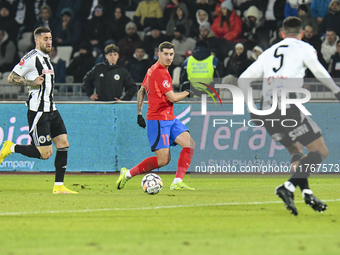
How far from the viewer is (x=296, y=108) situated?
263 inches

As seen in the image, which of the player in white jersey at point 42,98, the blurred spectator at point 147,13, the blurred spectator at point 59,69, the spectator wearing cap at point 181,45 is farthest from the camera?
the blurred spectator at point 147,13

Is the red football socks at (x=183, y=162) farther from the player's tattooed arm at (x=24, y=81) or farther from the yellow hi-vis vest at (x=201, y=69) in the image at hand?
the yellow hi-vis vest at (x=201, y=69)

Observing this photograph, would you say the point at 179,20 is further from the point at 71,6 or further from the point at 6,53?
the point at 6,53

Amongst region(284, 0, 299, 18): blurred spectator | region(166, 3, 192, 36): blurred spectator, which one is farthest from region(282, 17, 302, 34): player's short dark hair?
region(166, 3, 192, 36): blurred spectator

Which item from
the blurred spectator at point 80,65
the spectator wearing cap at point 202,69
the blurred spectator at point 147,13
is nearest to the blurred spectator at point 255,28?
the blurred spectator at point 147,13

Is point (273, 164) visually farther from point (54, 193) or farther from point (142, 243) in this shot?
point (142, 243)

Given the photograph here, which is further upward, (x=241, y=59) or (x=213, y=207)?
(x=241, y=59)

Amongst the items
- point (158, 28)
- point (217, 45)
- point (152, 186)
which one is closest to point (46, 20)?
point (158, 28)

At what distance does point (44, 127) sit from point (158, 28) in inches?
351

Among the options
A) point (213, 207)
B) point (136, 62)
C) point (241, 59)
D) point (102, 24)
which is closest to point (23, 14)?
point (102, 24)

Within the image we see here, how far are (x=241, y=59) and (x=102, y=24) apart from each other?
463 cm

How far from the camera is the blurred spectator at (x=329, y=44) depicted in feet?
50.3

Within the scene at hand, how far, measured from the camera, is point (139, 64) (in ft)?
52.7

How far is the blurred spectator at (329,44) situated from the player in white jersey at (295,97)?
8.65 metres
